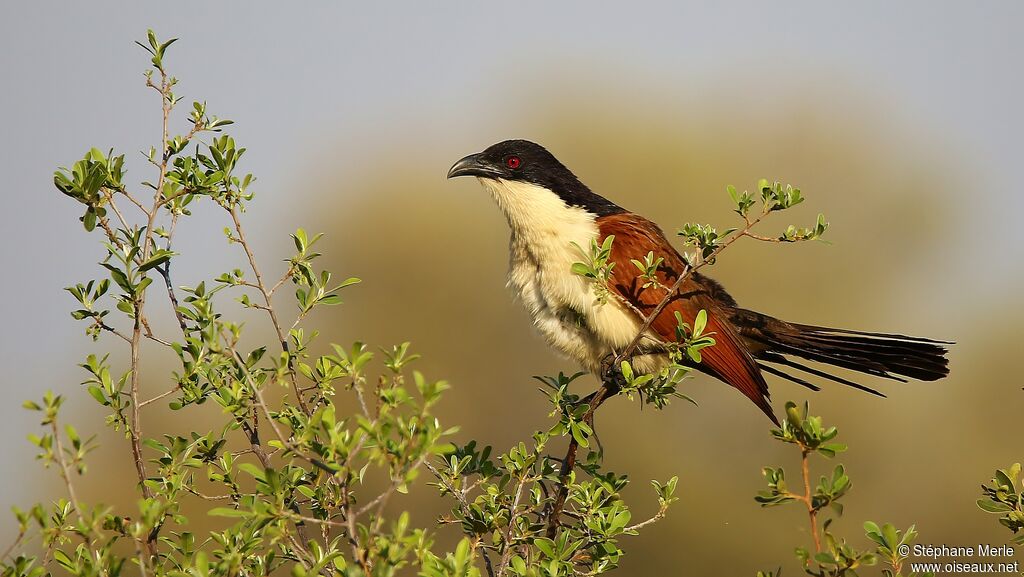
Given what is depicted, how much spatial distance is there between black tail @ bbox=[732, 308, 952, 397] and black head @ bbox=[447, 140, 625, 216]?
84 centimetres

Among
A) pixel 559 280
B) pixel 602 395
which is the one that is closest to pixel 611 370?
pixel 559 280

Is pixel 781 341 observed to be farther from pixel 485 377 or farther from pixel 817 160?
pixel 817 160

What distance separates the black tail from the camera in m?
3.78

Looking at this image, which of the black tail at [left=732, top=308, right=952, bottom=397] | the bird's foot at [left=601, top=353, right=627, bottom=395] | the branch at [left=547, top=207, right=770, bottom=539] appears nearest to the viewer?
the branch at [left=547, top=207, right=770, bottom=539]

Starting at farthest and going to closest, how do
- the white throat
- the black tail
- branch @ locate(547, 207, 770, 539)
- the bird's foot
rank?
1. the black tail
2. the white throat
3. the bird's foot
4. branch @ locate(547, 207, 770, 539)

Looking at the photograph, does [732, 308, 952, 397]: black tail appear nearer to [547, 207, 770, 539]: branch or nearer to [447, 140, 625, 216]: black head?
[447, 140, 625, 216]: black head

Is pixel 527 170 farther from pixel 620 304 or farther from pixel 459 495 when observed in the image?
pixel 459 495

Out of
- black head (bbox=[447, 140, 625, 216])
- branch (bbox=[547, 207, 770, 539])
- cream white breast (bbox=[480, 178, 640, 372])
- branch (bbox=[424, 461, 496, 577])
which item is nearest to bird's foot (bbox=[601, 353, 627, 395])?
cream white breast (bbox=[480, 178, 640, 372])

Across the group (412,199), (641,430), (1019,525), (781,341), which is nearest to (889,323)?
(641,430)

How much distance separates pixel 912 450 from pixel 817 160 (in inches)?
230

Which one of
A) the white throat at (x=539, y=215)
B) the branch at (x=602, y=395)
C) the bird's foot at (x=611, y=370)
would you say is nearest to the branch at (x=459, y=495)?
the branch at (x=602, y=395)

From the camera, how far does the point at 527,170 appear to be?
3943mm

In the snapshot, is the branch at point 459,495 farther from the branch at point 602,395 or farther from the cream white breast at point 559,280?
the cream white breast at point 559,280

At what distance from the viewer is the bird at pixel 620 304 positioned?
3.45 m
